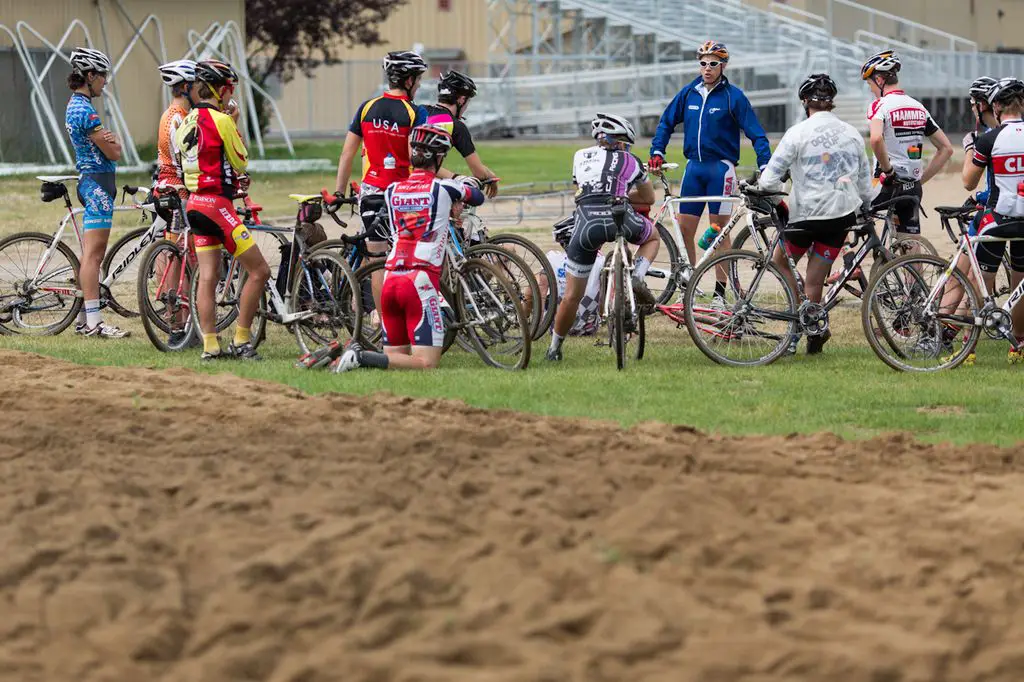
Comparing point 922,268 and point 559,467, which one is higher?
point 922,268

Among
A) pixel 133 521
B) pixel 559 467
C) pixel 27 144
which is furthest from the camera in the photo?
pixel 27 144

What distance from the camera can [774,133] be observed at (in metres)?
39.2

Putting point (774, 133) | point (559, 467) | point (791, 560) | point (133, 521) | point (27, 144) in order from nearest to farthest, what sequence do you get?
point (791, 560)
point (133, 521)
point (559, 467)
point (27, 144)
point (774, 133)

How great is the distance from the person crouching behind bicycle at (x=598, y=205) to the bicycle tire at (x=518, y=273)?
0.60 ft

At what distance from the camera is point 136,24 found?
32594 mm

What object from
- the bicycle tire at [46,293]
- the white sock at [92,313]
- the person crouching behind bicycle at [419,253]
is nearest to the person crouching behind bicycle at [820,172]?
the person crouching behind bicycle at [419,253]

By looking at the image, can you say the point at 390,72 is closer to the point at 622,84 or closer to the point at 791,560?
the point at 791,560

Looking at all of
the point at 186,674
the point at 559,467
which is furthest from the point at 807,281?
the point at 186,674

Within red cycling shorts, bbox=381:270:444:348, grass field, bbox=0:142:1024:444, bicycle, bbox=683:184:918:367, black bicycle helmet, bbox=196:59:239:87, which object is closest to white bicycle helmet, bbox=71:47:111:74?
black bicycle helmet, bbox=196:59:239:87

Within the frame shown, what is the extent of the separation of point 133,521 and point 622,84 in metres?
38.4

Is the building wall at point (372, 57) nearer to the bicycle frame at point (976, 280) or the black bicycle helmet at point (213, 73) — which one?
the black bicycle helmet at point (213, 73)

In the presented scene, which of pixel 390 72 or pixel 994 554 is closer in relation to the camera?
pixel 994 554

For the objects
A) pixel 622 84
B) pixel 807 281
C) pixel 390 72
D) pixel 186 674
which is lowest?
pixel 186 674

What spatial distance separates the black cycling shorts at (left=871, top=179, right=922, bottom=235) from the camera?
38.3 ft
